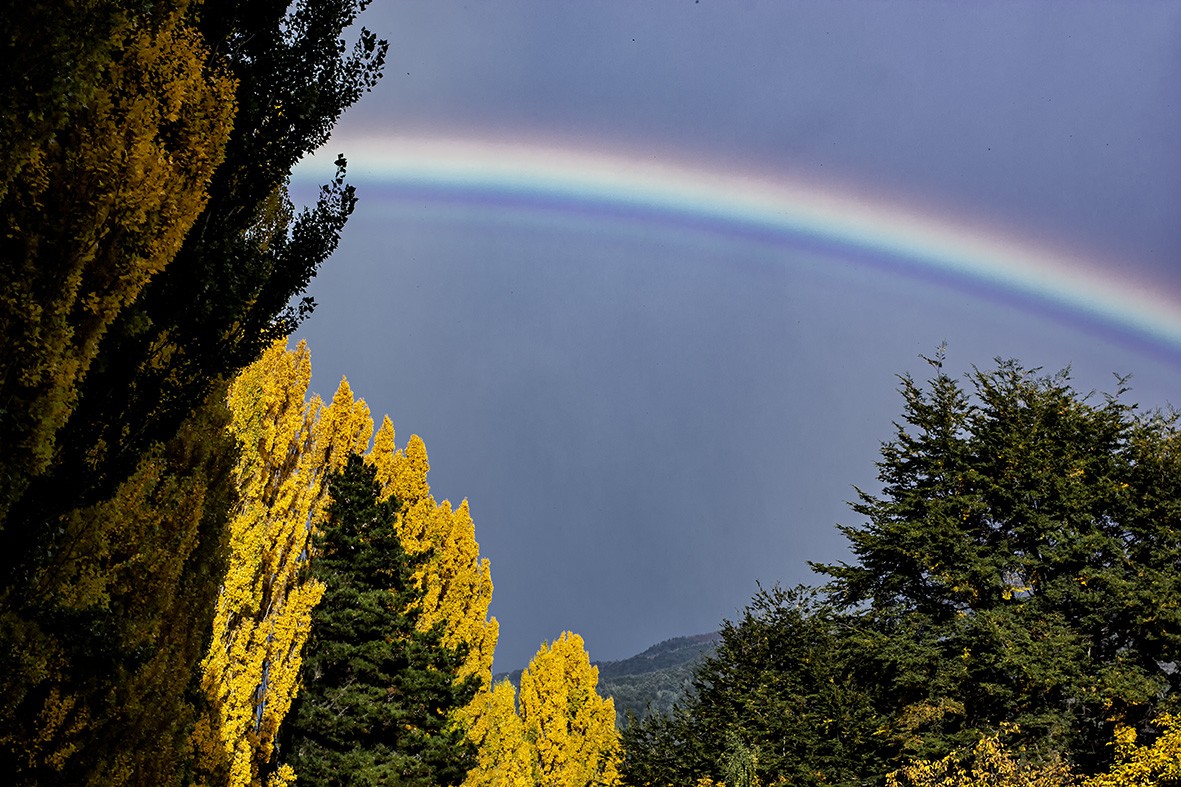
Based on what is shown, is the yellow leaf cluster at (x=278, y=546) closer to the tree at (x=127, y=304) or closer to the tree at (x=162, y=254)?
the tree at (x=127, y=304)

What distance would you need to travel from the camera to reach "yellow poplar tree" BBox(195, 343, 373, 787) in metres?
14.1

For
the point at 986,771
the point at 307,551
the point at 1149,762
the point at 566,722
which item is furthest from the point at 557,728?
the point at 1149,762

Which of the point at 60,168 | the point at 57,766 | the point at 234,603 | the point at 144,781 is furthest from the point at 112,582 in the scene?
the point at 234,603

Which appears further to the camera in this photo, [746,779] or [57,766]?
[746,779]

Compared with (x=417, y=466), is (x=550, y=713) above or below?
below

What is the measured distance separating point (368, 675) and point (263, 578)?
538 centimetres

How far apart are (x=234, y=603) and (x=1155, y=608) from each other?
848 inches

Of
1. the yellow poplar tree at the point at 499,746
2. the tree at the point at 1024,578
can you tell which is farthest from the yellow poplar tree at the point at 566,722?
the tree at the point at 1024,578

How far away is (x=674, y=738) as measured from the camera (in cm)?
2891

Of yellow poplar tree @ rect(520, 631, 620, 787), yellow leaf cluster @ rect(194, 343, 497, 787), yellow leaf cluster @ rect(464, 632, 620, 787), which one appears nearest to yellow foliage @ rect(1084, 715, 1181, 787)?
yellow leaf cluster @ rect(194, 343, 497, 787)

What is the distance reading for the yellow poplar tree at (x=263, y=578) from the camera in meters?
14.1

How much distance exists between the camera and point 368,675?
21094mm

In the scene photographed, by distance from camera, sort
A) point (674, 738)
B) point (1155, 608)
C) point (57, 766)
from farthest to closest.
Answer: point (674, 738), point (1155, 608), point (57, 766)

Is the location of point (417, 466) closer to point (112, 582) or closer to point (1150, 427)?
point (112, 582)
